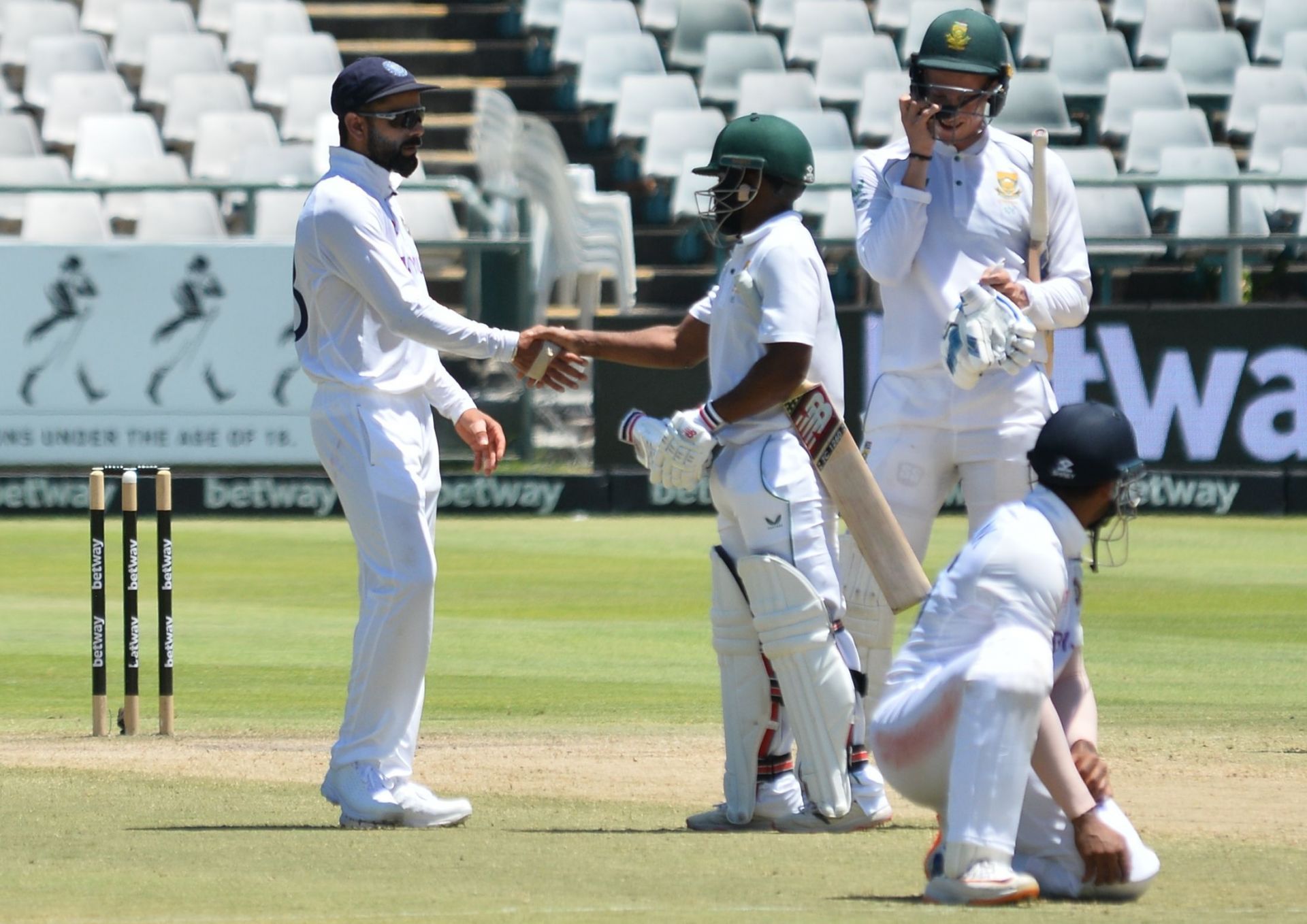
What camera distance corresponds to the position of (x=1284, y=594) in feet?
40.9

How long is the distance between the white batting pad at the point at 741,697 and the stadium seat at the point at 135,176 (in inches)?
541

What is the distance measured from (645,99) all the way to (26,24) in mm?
6538

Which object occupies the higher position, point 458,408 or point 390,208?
point 390,208

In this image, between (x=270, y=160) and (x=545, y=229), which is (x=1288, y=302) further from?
(x=270, y=160)

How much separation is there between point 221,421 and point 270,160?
2939mm

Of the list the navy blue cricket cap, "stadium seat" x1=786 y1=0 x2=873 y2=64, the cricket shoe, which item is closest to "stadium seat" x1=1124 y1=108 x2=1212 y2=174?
"stadium seat" x1=786 y1=0 x2=873 y2=64

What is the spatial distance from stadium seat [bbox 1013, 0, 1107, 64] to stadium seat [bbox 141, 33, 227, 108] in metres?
8.01

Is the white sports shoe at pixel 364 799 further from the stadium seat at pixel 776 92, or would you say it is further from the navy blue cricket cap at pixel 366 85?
the stadium seat at pixel 776 92

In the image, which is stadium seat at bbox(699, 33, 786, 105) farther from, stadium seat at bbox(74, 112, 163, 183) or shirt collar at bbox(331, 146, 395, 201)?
shirt collar at bbox(331, 146, 395, 201)

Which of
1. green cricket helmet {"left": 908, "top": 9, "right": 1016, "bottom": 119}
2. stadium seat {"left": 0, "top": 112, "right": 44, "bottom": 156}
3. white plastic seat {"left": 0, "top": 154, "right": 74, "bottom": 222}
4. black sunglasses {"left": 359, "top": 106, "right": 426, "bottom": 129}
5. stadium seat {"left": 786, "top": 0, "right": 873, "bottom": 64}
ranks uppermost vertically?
stadium seat {"left": 786, "top": 0, "right": 873, "bottom": 64}

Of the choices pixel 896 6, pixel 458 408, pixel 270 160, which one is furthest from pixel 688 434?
pixel 896 6

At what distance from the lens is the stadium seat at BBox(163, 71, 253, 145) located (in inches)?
834

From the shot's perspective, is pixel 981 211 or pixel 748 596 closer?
pixel 748 596

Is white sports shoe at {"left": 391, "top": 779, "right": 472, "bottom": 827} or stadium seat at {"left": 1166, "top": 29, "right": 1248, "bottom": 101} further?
stadium seat at {"left": 1166, "top": 29, "right": 1248, "bottom": 101}
